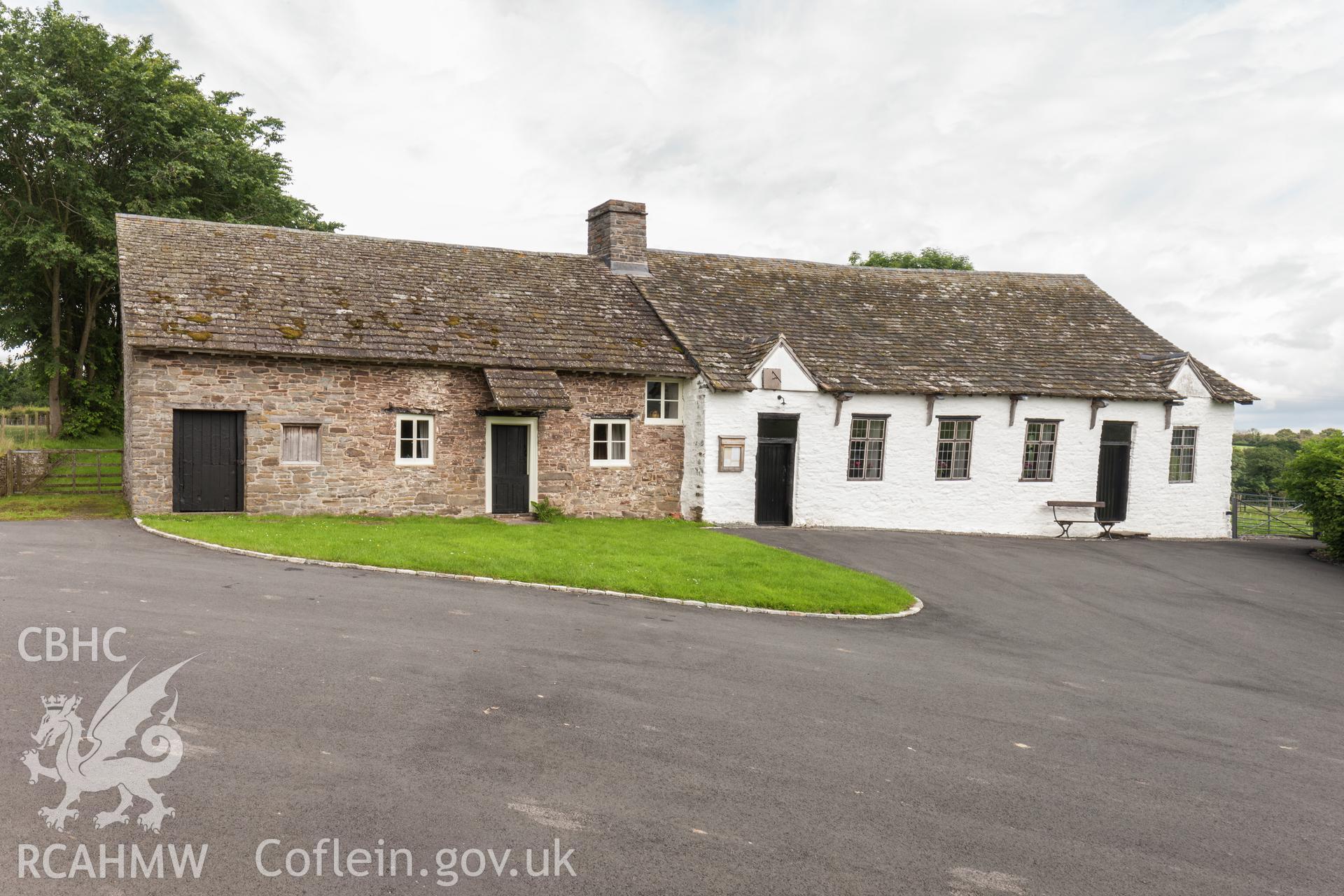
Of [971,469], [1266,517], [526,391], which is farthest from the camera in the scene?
[1266,517]

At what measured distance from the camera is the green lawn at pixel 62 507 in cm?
1727

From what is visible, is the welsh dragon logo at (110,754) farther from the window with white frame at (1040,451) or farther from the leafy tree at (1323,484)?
the leafy tree at (1323,484)

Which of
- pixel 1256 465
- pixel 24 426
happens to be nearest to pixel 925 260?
pixel 1256 465

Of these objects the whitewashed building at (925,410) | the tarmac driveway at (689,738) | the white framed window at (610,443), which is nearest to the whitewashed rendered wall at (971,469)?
the whitewashed building at (925,410)

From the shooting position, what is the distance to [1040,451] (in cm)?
2309

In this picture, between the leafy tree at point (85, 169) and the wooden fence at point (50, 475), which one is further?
the leafy tree at point (85, 169)

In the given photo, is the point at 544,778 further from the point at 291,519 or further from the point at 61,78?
the point at 61,78

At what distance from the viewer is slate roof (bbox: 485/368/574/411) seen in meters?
18.4

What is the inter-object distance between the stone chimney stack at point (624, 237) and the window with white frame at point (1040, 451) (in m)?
11.7

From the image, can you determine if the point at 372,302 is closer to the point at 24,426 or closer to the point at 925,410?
the point at 925,410

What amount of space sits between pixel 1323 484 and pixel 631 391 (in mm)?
16741

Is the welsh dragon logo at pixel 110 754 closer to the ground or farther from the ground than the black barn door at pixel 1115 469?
closer to the ground

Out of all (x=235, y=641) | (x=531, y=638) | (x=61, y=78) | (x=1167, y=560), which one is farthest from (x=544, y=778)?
(x=61, y=78)

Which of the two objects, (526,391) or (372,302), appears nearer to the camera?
(526,391)
